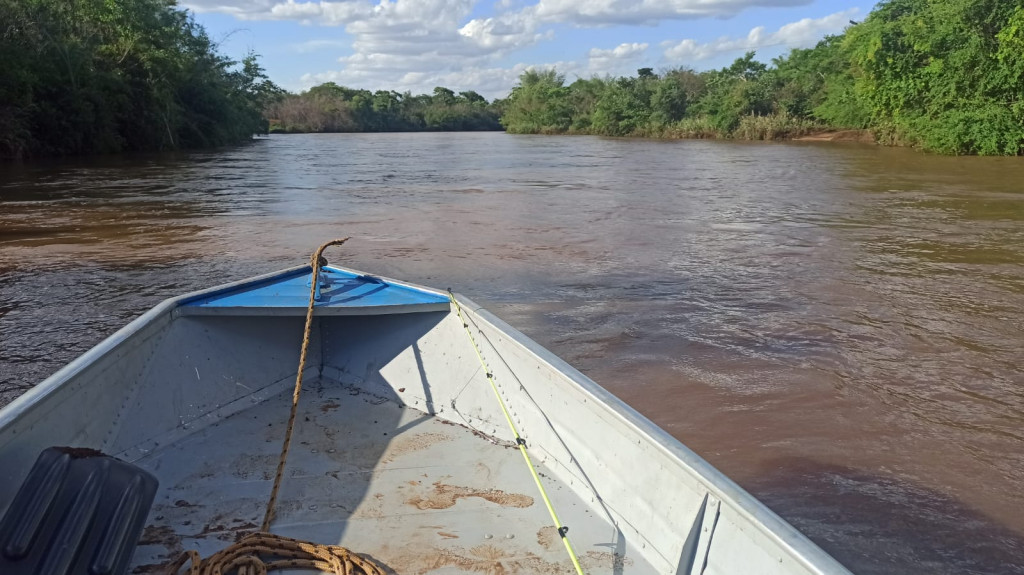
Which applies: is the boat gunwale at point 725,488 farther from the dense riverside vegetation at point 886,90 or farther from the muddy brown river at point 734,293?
the dense riverside vegetation at point 886,90

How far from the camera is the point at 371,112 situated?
86062 mm

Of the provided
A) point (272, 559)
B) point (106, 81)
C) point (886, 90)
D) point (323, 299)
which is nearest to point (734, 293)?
point (323, 299)

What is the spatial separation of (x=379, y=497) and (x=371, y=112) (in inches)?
3420

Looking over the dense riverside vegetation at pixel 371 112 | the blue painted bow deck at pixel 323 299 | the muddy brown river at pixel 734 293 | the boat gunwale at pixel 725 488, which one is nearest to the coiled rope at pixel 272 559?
the boat gunwale at pixel 725 488

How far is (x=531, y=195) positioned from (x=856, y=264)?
775 cm

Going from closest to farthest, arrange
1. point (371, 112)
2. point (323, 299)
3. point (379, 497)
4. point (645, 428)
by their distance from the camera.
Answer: point (645, 428) → point (379, 497) → point (323, 299) → point (371, 112)

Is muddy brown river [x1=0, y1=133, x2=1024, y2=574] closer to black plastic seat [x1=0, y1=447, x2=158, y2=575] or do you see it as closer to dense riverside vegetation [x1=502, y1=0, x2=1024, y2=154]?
black plastic seat [x1=0, y1=447, x2=158, y2=575]

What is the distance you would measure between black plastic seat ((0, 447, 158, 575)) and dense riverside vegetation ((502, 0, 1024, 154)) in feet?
83.4

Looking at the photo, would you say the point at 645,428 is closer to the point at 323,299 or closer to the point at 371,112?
the point at 323,299

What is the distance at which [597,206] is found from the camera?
13586 millimetres

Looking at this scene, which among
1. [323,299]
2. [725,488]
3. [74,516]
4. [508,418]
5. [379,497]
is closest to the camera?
[725,488]

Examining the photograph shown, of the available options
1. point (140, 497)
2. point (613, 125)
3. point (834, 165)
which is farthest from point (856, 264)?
point (613, 125)

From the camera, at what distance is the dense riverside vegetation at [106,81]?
23.4 metres

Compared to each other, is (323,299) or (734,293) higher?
(323,299)
